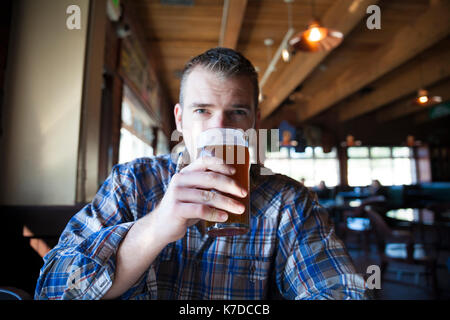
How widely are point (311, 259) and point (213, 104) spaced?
0.61m

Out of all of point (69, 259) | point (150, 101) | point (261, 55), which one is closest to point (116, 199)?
point (69, 259)

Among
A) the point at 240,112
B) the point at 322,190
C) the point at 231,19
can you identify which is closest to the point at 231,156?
the point at 240,112

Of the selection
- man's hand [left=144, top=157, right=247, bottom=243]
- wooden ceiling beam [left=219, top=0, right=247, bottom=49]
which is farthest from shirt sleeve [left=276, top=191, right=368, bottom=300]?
wooden ceiling beam [left=219, top=0, right=247, bottom=49]

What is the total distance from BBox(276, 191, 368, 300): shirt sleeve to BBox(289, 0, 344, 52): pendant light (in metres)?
2.59

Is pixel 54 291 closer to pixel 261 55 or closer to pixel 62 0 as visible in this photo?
pixel 62 0

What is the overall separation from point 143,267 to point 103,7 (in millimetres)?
1909

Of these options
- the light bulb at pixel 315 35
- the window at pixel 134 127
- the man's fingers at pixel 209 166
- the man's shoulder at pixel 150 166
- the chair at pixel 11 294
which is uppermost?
the light bulb at pixel 315 35

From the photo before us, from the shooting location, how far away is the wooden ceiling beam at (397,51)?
3.69 metres

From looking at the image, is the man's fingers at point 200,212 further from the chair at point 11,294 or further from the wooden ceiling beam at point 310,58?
the wooden ceiling beam at point 310,58

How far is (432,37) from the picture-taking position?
405cm

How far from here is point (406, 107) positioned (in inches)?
386

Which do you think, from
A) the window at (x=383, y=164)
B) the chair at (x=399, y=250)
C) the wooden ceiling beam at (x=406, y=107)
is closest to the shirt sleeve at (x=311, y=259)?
the chair at (x=399, y=250)

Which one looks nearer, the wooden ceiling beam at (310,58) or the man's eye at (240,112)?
the man's eye at (240,112)

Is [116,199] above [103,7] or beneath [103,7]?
beneath
